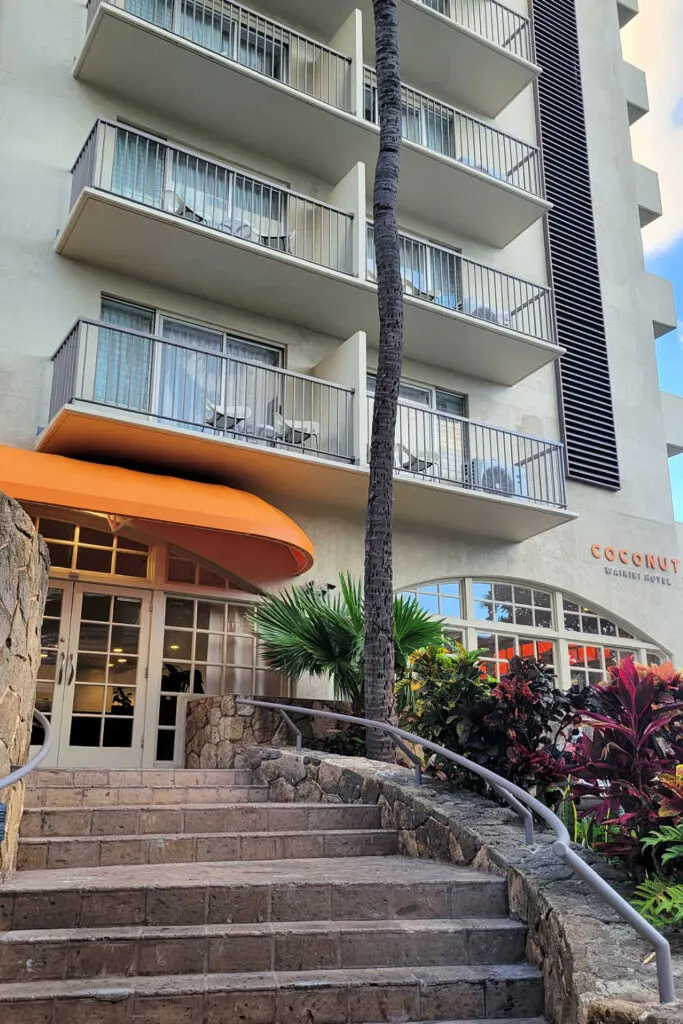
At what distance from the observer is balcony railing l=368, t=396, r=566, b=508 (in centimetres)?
1352

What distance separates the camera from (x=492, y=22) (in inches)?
726

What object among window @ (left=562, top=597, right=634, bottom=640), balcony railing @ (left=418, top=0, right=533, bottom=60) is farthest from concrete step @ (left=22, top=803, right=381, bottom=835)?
balcony railing @ (left=418, top=0, right=533, bottom=60)

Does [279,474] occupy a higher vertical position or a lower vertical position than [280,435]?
lower

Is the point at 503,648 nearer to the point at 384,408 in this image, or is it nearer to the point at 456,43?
the point at 384,408

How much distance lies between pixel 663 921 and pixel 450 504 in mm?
9906

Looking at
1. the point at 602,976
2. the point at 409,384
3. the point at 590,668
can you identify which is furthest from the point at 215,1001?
the point at 590,668

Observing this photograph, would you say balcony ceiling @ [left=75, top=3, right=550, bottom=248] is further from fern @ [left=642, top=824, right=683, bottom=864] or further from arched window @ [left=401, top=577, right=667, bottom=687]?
fern @ [left=642, top=824, right=683, bottom=864]

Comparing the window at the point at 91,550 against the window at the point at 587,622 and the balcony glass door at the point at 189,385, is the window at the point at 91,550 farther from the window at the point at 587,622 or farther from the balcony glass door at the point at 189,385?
the window at the point at 587,622

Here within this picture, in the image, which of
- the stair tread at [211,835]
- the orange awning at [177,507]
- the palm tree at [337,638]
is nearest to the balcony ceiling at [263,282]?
the orange awning at [177,507]

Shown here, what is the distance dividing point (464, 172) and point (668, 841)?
13334 mm

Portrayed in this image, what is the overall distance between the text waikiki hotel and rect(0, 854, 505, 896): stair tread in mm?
5008

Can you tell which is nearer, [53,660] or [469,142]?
[53,660]

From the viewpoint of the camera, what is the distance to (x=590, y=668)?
1650 cm

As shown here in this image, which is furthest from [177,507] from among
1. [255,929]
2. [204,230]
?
[255,929]
